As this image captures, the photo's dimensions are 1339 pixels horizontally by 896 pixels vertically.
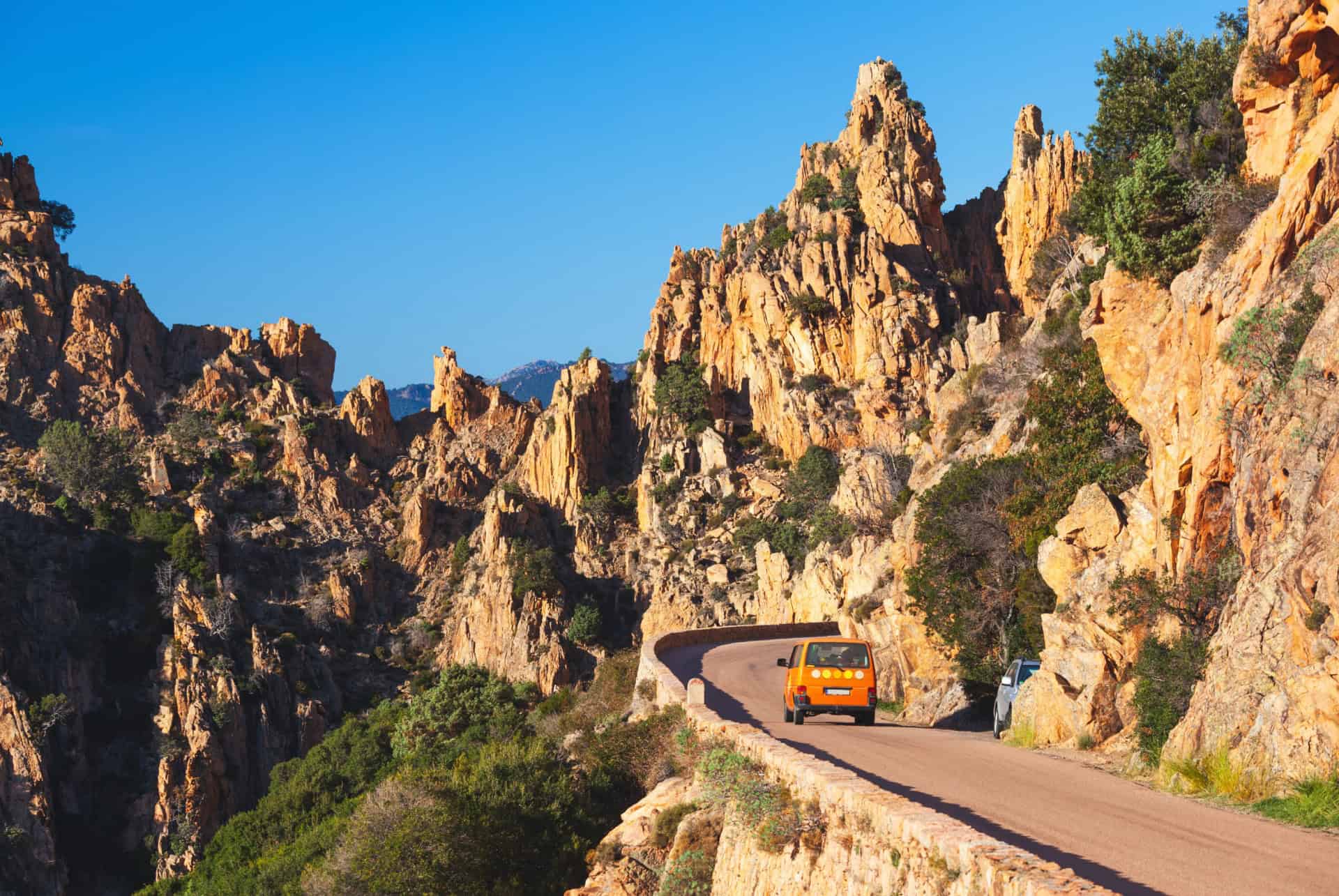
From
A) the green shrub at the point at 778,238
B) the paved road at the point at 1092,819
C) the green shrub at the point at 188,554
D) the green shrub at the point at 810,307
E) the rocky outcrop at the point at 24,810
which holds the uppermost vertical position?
the green shrub at the point at 778,238

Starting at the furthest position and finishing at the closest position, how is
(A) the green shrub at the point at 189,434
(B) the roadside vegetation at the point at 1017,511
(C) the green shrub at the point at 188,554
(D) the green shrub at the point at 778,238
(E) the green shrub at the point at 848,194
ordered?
(A) the green shrub at the point at 189,434, (D) the green shrub at the point at 778,238, (E) the green shrub at the point at 848,194, (C) the green shrub at the point at 188,554, (B) the roadside vegetation at the point at 1017,511

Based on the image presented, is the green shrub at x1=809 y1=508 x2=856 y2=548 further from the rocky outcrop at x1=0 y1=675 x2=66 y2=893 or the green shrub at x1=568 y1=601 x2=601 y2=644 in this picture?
the rocky outcrop at x1=0 y1=675 x2=66 y2=893

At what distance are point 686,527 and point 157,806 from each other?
3402 centimetres

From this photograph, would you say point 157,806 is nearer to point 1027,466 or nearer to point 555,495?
point 555,495

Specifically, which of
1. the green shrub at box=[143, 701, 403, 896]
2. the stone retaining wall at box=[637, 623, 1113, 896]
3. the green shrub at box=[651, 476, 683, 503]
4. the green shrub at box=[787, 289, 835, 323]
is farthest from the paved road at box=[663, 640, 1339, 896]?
the green shrub at box=[787, 289, 835, 323]

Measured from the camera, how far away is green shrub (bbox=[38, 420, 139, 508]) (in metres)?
79.6

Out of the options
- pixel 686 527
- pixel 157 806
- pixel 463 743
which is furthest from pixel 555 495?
pixel 463 743

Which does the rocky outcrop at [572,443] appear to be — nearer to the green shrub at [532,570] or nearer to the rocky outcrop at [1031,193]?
the green shrub at [532,570]

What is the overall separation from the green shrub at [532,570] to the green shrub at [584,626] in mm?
2197

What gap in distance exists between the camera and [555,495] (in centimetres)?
8250

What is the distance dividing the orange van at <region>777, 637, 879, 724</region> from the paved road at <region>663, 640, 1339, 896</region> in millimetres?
1403

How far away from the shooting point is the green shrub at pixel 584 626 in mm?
70812

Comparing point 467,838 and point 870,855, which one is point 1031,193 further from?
point 870,855

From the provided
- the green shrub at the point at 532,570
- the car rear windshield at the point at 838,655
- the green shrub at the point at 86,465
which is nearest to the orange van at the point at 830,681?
the car rear windshield at the point at 838,655
